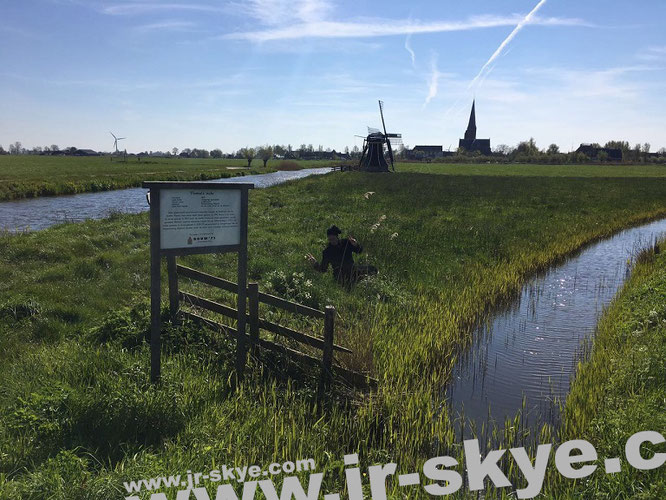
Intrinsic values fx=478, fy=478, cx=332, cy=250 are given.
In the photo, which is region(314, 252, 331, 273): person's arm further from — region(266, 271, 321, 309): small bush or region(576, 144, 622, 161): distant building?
region(576, 144, 622, 161): distant building

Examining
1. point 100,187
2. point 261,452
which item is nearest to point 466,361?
point 261,452

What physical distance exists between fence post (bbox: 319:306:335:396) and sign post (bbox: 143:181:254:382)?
106 cm

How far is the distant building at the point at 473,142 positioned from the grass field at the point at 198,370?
187 meters

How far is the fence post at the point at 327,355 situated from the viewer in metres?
5.86

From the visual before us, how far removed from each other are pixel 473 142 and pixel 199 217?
657 feet

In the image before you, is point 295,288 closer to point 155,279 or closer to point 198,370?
point 198,370

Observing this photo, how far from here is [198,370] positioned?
5949mm

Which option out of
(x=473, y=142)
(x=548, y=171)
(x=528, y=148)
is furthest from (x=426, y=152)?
(x=548, y=171)

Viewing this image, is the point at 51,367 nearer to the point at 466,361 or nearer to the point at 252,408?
the point at 252,408

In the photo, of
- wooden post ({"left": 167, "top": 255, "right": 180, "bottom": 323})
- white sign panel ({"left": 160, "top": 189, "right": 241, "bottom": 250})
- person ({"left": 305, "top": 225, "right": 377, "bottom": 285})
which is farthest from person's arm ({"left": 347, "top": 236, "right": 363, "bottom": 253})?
white sign panel ({"left": 160, "top": 189, "right": 241, "bottom": 250})

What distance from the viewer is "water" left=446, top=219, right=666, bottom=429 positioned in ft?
21.5

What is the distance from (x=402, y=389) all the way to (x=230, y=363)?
2295 mm

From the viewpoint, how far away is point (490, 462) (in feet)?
16.0

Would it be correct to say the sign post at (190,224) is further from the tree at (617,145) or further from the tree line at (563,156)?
the tree at (617,145)
